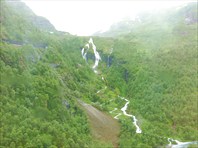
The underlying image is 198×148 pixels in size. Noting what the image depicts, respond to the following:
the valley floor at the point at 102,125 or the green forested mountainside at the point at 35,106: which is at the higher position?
the green forested mountainside at the point at 35,106

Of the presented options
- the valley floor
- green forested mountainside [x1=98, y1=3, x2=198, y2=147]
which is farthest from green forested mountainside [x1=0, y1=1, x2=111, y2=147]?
green forested mountainside [x1=98, y1=3, x2=198, y2=147]

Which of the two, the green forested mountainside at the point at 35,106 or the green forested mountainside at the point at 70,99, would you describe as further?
the green forested mountainside at the point at 70,99

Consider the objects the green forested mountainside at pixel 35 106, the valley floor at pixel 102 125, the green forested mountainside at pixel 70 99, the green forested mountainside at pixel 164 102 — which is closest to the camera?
the green forested mountainside at pixel 35 106

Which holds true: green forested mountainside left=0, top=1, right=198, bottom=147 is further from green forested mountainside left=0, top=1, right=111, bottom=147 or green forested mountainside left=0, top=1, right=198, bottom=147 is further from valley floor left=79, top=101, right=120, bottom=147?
valley floor left=79, top=101, right=120, bottom=147

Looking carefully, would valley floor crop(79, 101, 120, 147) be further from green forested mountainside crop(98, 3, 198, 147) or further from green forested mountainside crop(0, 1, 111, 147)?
green forested mountainside crop(0, 1, 111, 147)

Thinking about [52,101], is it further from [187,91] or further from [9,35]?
[187,91]

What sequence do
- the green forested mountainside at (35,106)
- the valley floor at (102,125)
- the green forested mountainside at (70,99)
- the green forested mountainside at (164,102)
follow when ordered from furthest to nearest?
the green forested mountainside at (164,102) → the valley floor at (102,125) → the green forested mountainside at (70,99) → the green forested mountainside at (35,106)

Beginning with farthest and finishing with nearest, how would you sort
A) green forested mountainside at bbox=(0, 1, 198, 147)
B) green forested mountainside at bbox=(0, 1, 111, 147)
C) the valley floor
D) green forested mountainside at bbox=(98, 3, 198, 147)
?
green forested mountainside at bbox=(98, 3, 198, 147) < the valley floor < green forested mountainside at bbox=(0, 1, 198, 147) < green forested mountainside at bbox=(0, 1, 111, 147)

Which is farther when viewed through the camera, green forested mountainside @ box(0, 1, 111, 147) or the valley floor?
the valley floor

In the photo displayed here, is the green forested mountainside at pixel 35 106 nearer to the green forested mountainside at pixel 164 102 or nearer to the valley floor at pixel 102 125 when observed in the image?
the valley floor at pixel 102 125

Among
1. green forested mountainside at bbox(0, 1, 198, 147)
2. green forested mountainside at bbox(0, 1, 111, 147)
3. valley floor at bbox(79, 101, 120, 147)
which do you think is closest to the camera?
green forested mountainside at bbox(0, 1, 111, 147)

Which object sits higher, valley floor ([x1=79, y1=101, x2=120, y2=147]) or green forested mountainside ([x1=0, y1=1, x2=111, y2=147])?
green forested mountainside ([x1=0, y1=1, x2=111, y2=147])

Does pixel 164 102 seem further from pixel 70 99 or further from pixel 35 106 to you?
pixel 35 106

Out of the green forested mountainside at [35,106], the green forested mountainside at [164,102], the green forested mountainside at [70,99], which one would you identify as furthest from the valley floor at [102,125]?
the green forested mountainside at [35,106]
